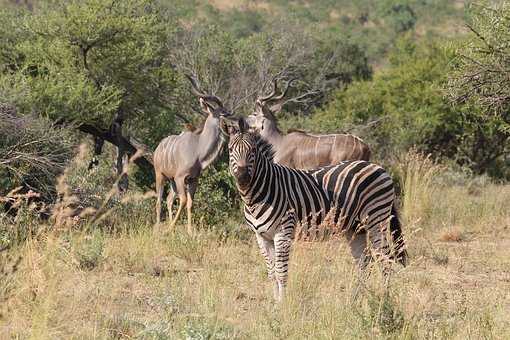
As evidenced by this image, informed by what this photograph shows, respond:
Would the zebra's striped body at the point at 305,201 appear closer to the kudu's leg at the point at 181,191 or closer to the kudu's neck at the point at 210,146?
the kudu's leg at the point at 181,191

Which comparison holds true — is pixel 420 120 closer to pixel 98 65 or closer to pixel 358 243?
pixel 98 65

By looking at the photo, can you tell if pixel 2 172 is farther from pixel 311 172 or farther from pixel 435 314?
pixel 435 314

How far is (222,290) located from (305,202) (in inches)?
45.4

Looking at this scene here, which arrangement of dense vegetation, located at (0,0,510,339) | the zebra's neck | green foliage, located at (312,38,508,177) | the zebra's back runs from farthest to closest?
1. green foliage, located at (312,38,508,177)
2. the zebra's back
3. the zebra's neck
4. dense vegetation, located at (0,0,510,339)

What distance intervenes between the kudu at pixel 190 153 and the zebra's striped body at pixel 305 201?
3582mm

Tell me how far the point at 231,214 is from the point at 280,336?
5.52 metres

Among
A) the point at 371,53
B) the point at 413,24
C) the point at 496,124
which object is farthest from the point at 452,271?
the point at 413,24

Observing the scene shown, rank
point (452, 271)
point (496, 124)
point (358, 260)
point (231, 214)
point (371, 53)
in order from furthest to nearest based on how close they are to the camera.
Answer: point (371, 53)
point (496, 124)
point (231, 214)
point (452, 271)
point (358, 260)

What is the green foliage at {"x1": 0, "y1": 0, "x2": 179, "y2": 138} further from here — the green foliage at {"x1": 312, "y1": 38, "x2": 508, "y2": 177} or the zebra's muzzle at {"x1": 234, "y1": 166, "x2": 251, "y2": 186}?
the zebra's muzzle at {"x1": 234, "y1": 166, "x2": 251, "y2": 186}

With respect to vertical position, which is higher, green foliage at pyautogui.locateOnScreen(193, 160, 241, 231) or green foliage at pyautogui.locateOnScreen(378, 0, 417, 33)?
green foliage at pyautogui.locateOnScreen(193, 160, 241, 231)

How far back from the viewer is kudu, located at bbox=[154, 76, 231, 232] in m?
10.5

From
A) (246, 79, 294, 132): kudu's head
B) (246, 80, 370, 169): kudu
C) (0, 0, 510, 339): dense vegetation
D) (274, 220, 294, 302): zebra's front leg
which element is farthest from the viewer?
(246, 79, 294, 132): kudu's head

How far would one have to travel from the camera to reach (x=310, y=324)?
5.20 meters

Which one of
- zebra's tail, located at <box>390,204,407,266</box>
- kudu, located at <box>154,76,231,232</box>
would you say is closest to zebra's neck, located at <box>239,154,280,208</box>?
zebra's tail, located at <box>390,204,407,266</box>
